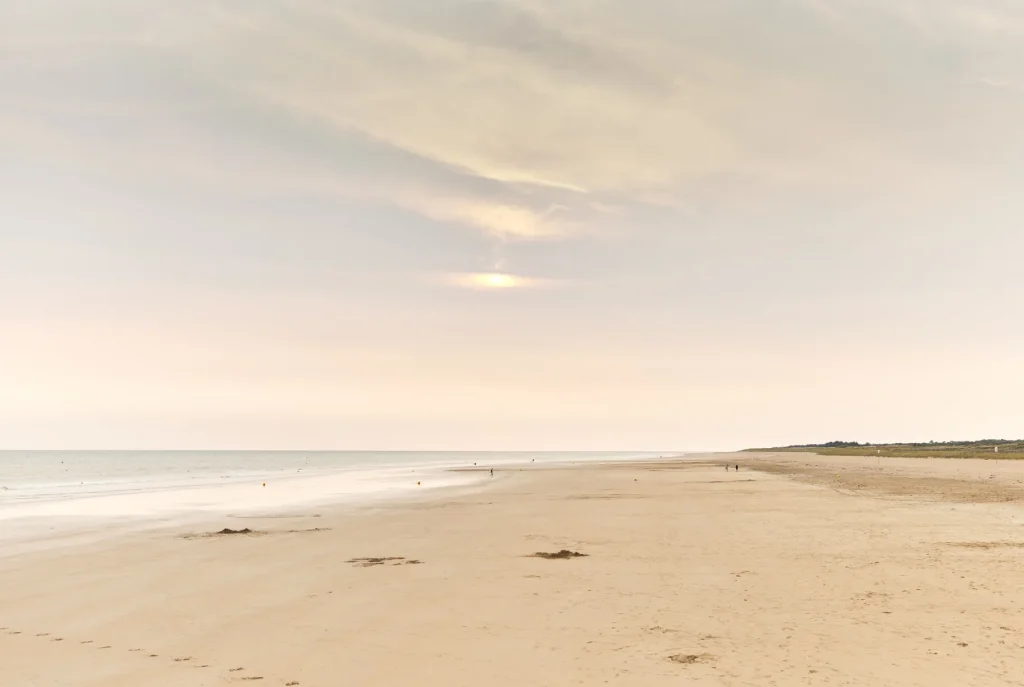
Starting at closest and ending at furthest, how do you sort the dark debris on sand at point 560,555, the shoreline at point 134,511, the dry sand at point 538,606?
the dry sand at point 538,606 < the dark debris on sand at point 560,555 < the shoreline at point 134,511

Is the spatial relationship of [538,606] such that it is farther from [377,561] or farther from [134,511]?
[134,511]

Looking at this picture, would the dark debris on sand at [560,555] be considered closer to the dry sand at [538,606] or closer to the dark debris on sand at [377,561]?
the dry sand at [538,606]

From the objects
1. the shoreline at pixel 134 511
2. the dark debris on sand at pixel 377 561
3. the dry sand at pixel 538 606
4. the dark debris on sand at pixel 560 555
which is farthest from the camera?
the shoreline at pixel 134 511

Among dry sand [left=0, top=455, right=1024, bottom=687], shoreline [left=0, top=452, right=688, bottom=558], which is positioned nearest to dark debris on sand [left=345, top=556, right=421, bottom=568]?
dry sand [left=0, top=455, right=1024, bottom=687]

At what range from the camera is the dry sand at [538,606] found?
8719 mm

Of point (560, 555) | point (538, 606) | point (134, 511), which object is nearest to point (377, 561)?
point (560, 555)

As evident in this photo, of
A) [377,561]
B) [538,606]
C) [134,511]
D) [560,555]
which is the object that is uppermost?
[538,606]

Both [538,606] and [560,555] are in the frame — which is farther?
[560,555]

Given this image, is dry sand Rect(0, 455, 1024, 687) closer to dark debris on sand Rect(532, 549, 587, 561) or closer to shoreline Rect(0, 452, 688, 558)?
dark debris on sand Rect(532, 549, 587, 561)

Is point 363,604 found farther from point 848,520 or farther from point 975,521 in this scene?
point 975,521

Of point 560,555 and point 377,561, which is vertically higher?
point 560,555

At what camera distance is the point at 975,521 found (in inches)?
835

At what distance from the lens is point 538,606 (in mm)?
12008

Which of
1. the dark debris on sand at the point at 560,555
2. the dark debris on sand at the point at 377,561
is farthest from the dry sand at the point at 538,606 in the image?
the dark debris on sand at the point at 560,555
